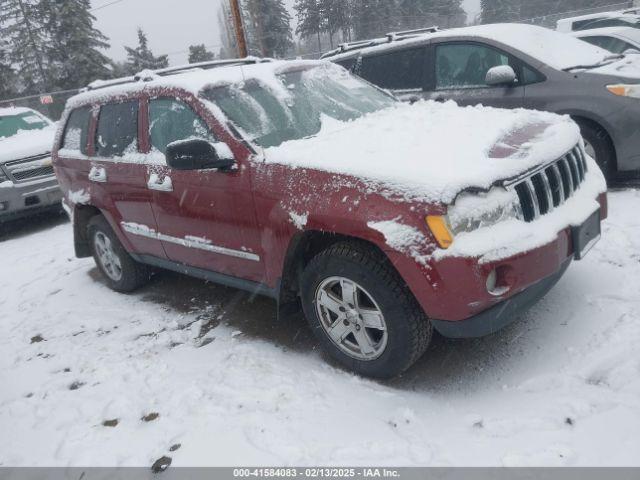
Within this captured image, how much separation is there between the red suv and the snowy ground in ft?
1.04

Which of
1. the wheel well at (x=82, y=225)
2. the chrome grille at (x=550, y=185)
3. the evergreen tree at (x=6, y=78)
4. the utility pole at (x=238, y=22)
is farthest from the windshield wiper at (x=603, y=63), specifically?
the evergreen tree at (x=6, y=78)

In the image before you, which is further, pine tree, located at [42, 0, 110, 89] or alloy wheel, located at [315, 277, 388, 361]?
pine tree, located at [42, 0, 110, 89]

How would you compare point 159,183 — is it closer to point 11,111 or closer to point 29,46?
point 11,111

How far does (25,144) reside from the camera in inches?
308

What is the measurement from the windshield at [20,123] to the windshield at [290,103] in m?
6.96

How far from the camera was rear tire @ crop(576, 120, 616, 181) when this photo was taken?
4863mm

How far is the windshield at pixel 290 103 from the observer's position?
3.25 metres

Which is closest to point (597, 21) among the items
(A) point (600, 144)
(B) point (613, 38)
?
(B) point (613, 38)

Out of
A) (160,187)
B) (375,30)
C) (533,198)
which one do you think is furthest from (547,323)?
(375,30)

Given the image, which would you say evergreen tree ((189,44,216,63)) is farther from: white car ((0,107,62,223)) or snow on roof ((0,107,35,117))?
white car ((0,107,62,223))

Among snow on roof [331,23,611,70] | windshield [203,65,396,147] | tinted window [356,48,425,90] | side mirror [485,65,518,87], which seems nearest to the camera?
windshield [203,65,396,147]

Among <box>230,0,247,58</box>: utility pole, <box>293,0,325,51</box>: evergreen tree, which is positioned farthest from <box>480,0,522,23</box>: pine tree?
<box>230,0,247,58</box>: utility pole

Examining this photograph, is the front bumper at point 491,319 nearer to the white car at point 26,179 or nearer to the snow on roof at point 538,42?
the snow on roof at point 538,42

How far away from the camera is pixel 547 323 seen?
312 centimetres
